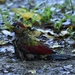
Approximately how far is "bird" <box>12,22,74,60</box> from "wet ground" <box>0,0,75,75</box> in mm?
69

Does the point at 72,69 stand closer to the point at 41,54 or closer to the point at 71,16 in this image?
the point at 41,54

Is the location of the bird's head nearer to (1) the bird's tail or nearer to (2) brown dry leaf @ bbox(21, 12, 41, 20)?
(1) the bird's tail

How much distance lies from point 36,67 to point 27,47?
286 millimetres

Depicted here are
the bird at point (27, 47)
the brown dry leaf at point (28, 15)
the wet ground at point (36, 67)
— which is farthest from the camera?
the brown dry leaf at point (28, 15)

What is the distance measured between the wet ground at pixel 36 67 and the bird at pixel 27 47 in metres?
0.07

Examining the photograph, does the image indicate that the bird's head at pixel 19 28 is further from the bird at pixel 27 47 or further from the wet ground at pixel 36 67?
the wet ground at pixel 36 67

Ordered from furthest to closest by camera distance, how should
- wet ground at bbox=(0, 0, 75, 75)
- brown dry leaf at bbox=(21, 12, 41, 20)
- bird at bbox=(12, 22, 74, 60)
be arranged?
brown dry leaf at bbox=(21, 12, 41, 20) < bird at bbox=(12, 22, 74, 60) < wet ground at bbox=(0, 0, 75, 75)

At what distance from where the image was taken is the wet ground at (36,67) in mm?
3818

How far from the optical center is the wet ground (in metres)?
3.82

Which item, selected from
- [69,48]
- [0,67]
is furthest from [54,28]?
[0,67]

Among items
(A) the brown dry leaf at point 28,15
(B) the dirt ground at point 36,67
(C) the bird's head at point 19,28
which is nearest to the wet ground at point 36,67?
(B) the dirt ground at point 36,67

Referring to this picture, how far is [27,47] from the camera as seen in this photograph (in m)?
4.05

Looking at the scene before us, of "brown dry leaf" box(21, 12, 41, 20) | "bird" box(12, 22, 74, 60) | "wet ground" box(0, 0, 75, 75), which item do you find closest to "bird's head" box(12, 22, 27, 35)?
"bird" box(12, 22, 74, 60)

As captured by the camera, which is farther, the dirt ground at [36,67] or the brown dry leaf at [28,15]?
the brown dry leaf at [28,15]
